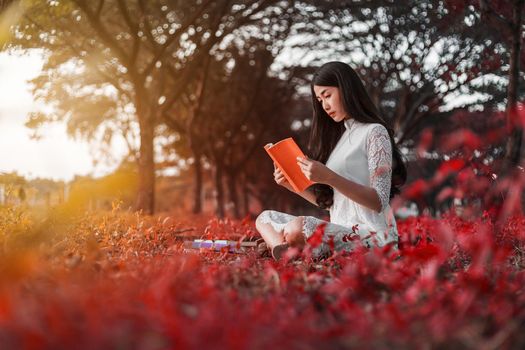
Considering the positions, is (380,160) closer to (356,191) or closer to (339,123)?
(356,191)

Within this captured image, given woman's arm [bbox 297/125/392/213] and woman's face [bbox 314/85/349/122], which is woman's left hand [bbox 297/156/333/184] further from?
woman's face [bbox 314/85/349/122]

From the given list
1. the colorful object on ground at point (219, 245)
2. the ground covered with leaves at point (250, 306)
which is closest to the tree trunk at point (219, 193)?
the colorful object on ground at point (219, 245)

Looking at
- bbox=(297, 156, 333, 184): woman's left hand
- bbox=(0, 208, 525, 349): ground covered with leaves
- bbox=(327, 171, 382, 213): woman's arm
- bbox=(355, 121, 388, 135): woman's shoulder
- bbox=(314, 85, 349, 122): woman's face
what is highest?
bbox=(314, 85, 349, 122): woman's face

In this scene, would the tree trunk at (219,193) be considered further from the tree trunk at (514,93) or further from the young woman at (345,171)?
the young woman at (345,171)

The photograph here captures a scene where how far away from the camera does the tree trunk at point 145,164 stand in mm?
13086

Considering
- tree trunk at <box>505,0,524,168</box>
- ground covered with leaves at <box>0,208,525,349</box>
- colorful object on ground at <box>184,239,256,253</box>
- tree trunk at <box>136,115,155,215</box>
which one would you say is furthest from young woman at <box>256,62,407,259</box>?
tree trunk at <box>136,115,155,215</box>

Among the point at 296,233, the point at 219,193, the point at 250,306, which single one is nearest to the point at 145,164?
the point at 219,193

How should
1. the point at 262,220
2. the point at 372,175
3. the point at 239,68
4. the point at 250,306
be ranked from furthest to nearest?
the point at 239,68 → the point at 262,220 → the point at 372,175 → the point at 250,306

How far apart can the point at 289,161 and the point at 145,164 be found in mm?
8762

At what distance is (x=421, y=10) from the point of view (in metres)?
13.0

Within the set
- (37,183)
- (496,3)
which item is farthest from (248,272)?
(37,183)

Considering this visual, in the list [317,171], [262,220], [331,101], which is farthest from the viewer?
[262,220]

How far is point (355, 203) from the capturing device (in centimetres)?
484

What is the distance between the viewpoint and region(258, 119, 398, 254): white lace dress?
178 inches
